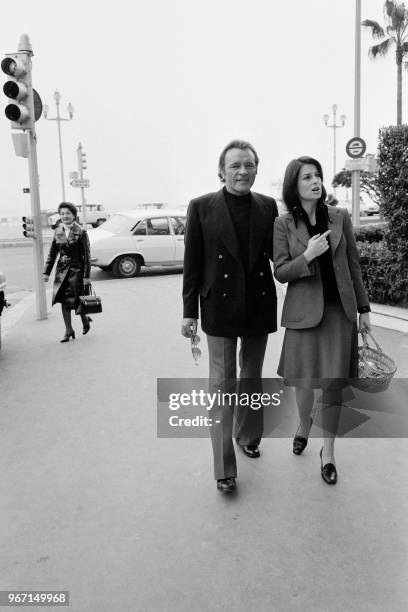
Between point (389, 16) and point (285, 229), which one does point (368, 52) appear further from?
point (285, 229)

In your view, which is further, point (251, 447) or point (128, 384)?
point (128, 384)

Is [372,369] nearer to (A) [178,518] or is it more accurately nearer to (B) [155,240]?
→ (A) [178,518]

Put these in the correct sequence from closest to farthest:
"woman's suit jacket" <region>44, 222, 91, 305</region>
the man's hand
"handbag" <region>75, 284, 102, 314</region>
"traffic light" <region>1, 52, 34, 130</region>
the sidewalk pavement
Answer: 1. the sidewalk pavement
2. the man's hand
3. "handbag" <region>75, 284, 102, 314</region>
4. "woman's suit jacket" <region>44, 222, 91, 305</region>
5. "traffic light" <region>1, 52, 34, 130</region>

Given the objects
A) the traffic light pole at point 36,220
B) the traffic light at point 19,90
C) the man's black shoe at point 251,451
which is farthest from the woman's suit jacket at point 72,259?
the man's black shoe at point 251,451

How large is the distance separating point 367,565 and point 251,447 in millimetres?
1342

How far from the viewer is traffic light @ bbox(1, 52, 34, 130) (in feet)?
26.8

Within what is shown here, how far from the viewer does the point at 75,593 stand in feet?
8.47

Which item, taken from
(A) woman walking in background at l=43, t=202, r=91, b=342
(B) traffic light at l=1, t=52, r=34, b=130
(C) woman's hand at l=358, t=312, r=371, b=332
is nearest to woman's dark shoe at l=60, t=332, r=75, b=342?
(A) woman walking in background at l=43, t=202, r=91, b=342

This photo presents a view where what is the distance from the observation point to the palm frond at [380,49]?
3569 cm

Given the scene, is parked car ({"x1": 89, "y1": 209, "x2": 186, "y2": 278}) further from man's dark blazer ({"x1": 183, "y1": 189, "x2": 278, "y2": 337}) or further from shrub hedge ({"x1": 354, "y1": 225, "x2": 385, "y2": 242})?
man's dark blazer ({"x1": 183, "y1": 189, "x2": 278, "y2": 337})

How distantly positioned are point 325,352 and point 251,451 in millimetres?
899

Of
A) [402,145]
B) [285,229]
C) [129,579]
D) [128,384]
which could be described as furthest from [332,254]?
[402,145]

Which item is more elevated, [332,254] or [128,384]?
[332,254]

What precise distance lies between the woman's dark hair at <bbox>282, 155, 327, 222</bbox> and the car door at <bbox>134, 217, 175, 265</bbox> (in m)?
10.8
